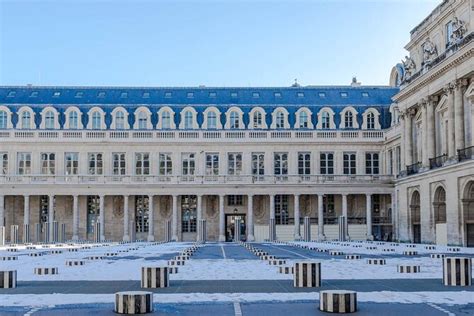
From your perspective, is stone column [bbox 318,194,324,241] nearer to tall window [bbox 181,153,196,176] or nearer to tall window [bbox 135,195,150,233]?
tall window [bbox 181,153,196,176]

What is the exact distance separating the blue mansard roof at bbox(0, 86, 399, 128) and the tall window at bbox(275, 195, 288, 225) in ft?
28.2

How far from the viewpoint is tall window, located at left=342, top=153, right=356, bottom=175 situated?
78.9 metres

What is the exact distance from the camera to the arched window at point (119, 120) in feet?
261

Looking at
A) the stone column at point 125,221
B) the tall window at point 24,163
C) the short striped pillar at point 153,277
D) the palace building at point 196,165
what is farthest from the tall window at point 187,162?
the short striped pillar at point 153,277

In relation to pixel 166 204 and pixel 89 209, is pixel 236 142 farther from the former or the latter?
pixel 89 209

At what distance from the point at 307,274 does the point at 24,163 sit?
64711 mm

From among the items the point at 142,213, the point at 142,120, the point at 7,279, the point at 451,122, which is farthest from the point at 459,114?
the point at 142,213

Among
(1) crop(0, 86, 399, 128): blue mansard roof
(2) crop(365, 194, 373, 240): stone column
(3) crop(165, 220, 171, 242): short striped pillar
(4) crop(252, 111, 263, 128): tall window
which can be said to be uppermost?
(1) crop(0, 86, 399, 128): blue mansard roof

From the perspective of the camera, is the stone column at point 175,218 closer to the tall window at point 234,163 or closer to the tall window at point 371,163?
the tall window at point 234,163

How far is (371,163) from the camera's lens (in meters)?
78.8

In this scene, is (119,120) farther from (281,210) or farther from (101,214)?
(281,210)

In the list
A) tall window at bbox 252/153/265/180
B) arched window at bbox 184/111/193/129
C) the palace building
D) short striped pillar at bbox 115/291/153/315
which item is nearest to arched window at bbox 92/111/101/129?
the palace building

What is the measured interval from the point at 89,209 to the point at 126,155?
24.1 feet

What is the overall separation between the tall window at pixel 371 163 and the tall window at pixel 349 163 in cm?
137
